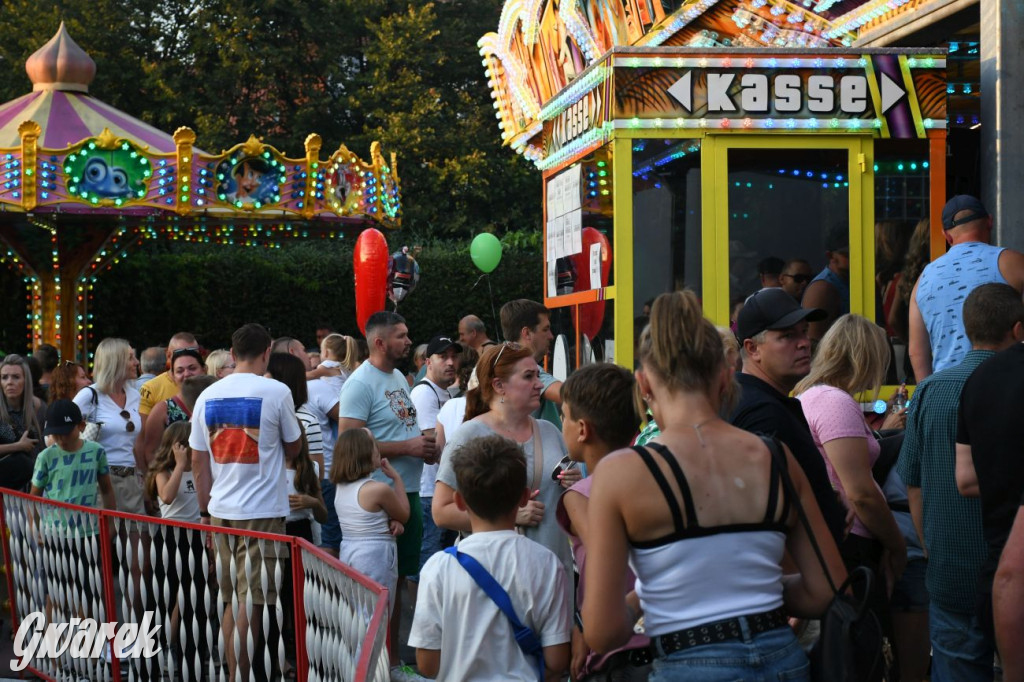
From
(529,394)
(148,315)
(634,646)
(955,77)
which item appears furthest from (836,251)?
(148,315)

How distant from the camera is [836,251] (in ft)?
25.1

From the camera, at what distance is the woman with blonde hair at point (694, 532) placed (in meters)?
2.79

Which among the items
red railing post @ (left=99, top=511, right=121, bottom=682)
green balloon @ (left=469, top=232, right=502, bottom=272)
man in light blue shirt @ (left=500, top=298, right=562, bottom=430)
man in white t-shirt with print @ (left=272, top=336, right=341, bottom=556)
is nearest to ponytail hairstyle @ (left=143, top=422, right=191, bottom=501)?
red railing post @ (left=99, top=511, right=121, bottom=682)

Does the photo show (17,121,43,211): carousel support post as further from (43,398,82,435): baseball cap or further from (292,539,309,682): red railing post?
(292,539,309,682): red railing post

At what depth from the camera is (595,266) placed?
845 cm

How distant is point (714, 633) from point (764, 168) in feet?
17.3

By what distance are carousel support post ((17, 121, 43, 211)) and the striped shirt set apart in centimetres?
1374

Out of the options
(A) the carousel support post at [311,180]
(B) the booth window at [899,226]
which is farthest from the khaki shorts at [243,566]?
(A) the carousel support post at [311,180]

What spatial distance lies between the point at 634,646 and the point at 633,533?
449 millimetres

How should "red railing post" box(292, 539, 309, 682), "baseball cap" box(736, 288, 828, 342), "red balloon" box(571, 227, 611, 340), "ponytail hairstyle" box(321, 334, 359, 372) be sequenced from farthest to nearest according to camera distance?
"ponytail hairstyle" box(321, 334, 359, 372), "red balloon" box(571, 227, 611, 340), "red railing post" box(292, 539, 309, 682), "baseball cap" box(736, 288, 828, 342)

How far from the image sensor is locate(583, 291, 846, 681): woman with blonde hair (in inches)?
110

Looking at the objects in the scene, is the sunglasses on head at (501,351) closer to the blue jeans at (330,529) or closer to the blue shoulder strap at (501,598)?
the blue shoulder strap at (501,598)

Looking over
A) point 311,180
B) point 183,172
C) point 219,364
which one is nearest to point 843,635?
point 219,364

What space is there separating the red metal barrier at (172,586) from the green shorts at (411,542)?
784 millimetres
